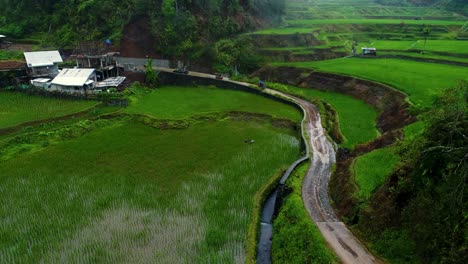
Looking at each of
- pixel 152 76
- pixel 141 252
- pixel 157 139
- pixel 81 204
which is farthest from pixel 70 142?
pixel 152 76

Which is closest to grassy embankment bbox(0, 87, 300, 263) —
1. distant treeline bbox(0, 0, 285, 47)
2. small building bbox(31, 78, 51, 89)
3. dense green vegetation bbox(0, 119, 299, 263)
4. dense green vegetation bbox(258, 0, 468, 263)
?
dense green vegetation bbox(0, 119, 299, 263)

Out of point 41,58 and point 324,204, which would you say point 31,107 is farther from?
point 324,204

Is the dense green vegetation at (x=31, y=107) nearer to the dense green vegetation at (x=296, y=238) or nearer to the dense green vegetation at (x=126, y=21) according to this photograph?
the dense green vegetation at (x=126, y=21)

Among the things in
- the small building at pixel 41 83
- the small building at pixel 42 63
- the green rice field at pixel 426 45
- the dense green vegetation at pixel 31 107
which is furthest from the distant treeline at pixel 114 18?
the green rice field at pixel 426 45

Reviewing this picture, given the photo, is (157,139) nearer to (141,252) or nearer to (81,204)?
(81,204)

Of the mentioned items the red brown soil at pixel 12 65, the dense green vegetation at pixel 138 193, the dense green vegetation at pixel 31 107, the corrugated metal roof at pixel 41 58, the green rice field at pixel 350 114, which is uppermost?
the corrugated metal roof at pixel 41 58

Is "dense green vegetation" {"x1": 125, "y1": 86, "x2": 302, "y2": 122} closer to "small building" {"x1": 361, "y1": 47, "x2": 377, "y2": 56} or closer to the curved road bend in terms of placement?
the curved road bend
